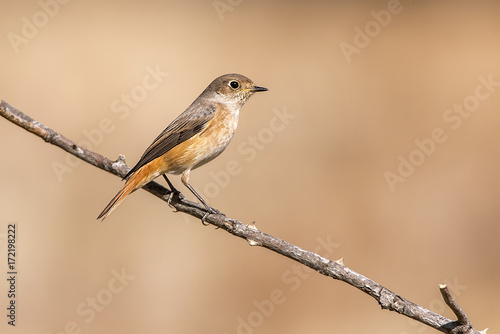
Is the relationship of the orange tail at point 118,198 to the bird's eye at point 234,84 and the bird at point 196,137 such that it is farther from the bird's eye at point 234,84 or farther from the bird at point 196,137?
the bird's eye at point 234,84

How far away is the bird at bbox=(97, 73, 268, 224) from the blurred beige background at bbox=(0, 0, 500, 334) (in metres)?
3.09

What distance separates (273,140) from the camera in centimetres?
1019

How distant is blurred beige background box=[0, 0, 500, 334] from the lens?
30.8 feet

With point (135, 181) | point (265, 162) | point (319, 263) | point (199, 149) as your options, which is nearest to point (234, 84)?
point (199, 149)

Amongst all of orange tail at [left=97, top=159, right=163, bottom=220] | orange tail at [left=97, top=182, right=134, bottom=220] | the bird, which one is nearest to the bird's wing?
the bird

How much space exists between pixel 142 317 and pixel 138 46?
469 centimetres

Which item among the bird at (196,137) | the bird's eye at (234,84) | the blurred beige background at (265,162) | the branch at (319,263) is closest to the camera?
the branch at (319,263)

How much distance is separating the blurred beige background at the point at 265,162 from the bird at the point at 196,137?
3091 mm

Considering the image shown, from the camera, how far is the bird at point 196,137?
5.14 metres

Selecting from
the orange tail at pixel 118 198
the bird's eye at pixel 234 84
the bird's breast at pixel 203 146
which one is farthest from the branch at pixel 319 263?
the bird's eye at pixel 234 84

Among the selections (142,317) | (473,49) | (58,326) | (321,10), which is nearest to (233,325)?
(142,317)

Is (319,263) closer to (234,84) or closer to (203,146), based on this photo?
(203,146)

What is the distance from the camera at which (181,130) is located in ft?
18.5

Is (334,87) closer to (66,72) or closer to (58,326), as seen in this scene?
(66,72)
